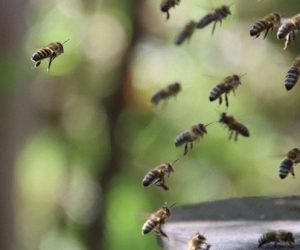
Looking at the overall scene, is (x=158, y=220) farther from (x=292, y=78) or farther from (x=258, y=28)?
(x=258, y=28)

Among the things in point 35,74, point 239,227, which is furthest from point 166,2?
point 35,74

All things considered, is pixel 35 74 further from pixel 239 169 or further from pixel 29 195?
pixel 239 169

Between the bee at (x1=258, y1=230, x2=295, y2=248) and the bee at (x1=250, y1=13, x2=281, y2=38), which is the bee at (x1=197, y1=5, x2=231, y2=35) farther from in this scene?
the bee at (x1=258, y1=230, x2=295, y2=248)

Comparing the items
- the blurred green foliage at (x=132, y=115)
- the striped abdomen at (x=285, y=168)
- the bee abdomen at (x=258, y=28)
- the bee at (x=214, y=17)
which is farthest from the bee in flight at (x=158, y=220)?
the blurred green foliage at (x=132, y=115)

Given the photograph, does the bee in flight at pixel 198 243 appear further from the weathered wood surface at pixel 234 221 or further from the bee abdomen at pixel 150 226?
the bee abdomen at pixel 150 226

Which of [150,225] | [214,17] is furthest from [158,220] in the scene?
[214,17]
